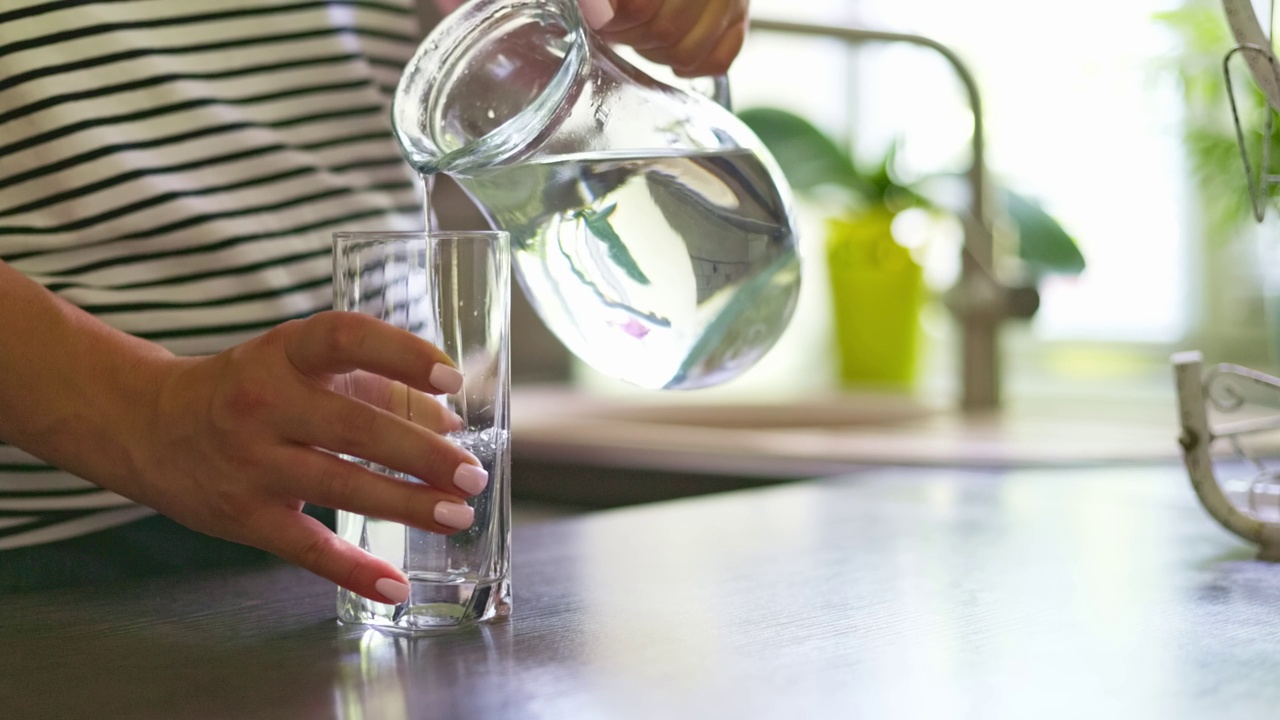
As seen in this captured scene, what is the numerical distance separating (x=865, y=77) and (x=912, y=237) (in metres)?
1.00

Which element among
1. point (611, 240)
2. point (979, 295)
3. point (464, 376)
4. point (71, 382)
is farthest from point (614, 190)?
point (979, 295)

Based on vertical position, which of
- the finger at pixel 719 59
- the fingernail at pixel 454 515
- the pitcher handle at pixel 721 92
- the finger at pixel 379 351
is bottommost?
the fingernail at pixel 454 515

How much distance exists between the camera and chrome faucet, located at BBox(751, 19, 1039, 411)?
1550 millimetres

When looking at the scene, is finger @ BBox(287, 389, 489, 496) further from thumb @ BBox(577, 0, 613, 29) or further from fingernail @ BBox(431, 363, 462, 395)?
thumb @ BBox(577, 0, 613, 29)

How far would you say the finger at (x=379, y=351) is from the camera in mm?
468

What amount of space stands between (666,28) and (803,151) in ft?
4.07

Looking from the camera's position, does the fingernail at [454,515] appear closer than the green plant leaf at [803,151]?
Yes

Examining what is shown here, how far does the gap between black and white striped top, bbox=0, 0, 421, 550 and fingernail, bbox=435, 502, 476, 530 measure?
35 cm

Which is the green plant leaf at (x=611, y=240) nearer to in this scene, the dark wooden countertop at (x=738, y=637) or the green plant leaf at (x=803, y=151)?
the dark wooden countertop at (x=738, y=637)

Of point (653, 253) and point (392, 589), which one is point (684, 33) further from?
point (392, 589)

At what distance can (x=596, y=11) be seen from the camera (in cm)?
60

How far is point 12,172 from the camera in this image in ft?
2.39

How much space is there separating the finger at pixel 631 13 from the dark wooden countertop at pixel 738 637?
0.29 meters

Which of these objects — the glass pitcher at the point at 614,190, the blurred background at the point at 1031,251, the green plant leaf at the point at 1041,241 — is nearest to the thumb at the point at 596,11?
the glass pitcher at the point at 614,190
